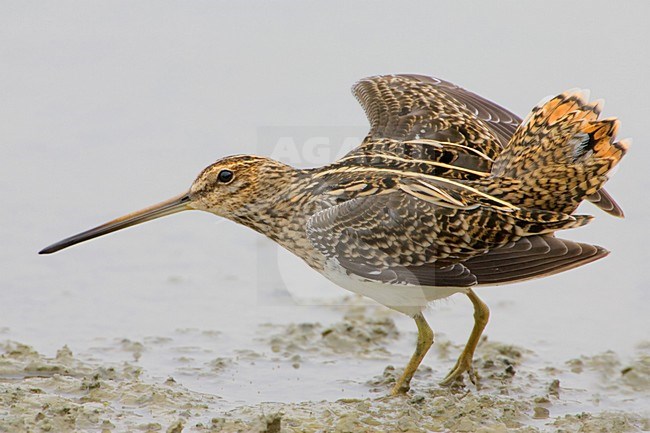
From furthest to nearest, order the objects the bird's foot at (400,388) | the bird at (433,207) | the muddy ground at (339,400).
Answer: the bird's foot at (400,388) → the bird at (433,207) → the muddy ground at (339,400)

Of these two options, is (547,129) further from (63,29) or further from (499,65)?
(63,29)

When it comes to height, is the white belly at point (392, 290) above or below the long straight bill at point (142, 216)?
below

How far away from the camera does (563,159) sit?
7.08 metres

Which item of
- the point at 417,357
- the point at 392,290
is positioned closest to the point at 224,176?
the point at 392,290

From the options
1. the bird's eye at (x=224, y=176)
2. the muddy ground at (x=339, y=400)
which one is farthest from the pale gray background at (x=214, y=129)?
the bird's eye at (x=224, y=176)

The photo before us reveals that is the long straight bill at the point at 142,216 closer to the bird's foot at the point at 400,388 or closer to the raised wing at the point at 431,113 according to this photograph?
the raised wing at the point at 431,113

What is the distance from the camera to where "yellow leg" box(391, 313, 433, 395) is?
24.6ft

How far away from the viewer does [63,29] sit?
488 inches

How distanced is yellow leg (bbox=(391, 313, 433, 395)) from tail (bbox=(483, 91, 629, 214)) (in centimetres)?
110

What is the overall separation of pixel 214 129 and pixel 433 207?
175 inches

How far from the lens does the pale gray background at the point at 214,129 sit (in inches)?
346

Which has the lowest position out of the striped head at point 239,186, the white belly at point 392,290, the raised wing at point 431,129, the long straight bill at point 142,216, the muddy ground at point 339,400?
the muddy ground at point 339,400

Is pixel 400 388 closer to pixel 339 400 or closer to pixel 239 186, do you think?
pixel 339 400

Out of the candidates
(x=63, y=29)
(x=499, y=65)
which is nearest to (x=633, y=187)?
(x=499, y=65)
